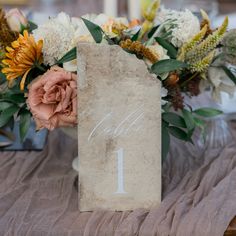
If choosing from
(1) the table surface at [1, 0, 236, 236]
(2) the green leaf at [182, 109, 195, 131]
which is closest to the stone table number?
(2) the green leaf at [182, 109, 195, 131]

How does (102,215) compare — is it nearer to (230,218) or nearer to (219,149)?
(230,218)

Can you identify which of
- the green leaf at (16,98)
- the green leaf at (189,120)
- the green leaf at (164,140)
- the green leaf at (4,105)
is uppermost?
the green leaf at (16,98)

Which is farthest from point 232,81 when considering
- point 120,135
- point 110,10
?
point 110,10

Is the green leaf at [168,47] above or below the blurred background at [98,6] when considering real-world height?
below

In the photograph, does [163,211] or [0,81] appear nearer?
[163,211]

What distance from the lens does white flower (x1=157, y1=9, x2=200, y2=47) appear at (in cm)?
108

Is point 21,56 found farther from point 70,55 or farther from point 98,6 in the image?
point 98,6

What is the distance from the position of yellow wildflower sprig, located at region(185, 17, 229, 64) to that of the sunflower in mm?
286

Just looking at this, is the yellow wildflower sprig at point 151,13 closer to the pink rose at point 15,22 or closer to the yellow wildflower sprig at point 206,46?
the yellow wildflower sprig at point 206,46

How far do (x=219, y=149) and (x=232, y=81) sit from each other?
0.64 ft

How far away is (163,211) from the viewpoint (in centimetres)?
96

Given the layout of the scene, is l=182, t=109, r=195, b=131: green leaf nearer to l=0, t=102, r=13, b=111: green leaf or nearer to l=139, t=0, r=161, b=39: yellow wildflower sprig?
l=139, t=0, r=161, b=39: yellow wildflower sprig

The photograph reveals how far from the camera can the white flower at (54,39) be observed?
101 centimetres

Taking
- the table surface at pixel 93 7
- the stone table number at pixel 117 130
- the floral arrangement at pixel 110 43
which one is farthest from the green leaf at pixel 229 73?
the table surface at pixel 93 7
